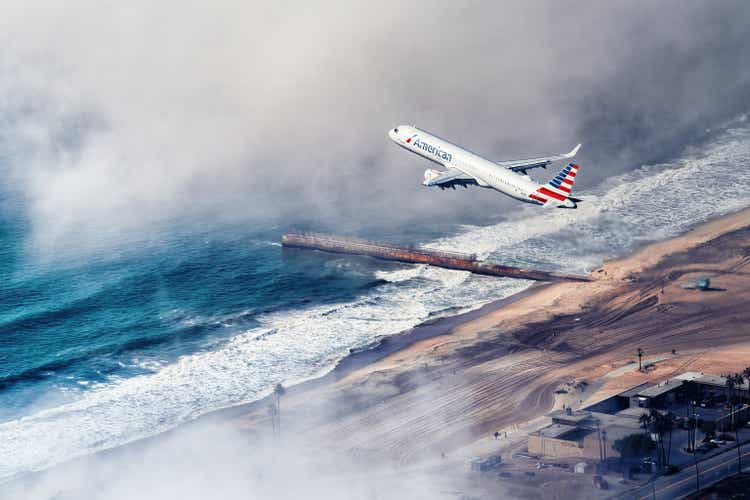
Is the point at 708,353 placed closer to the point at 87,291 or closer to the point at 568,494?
the point at 568,494

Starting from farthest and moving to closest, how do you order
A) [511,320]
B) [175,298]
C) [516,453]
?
[175,298] → [511,320] → [516,453]

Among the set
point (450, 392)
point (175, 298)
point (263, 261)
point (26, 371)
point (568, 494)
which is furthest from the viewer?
point (263, 261)

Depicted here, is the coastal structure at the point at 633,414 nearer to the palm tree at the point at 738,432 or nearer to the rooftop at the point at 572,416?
the rooftop at the point at 572,416

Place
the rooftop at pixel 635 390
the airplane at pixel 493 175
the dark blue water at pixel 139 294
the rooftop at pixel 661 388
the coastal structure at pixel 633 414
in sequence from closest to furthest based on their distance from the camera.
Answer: the coastal structure at pixel 633 414 → the rooftop at pixel 661 388 → the rooftop at pixel 635 390 → the dark blue water at pixel 139 294 → the airplane at pixel 493 175

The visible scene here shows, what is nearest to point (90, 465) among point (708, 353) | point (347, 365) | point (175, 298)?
point (347, 365)

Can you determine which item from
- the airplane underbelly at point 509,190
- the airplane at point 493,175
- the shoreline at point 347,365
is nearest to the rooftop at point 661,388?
the shoreline at point 347,365

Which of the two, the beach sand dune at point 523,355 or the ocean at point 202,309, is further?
the ocean at point 202,309

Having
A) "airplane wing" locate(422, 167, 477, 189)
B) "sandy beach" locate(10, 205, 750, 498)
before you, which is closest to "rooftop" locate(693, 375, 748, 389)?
"sandy beach" locate(10, 205, 750, 498)
